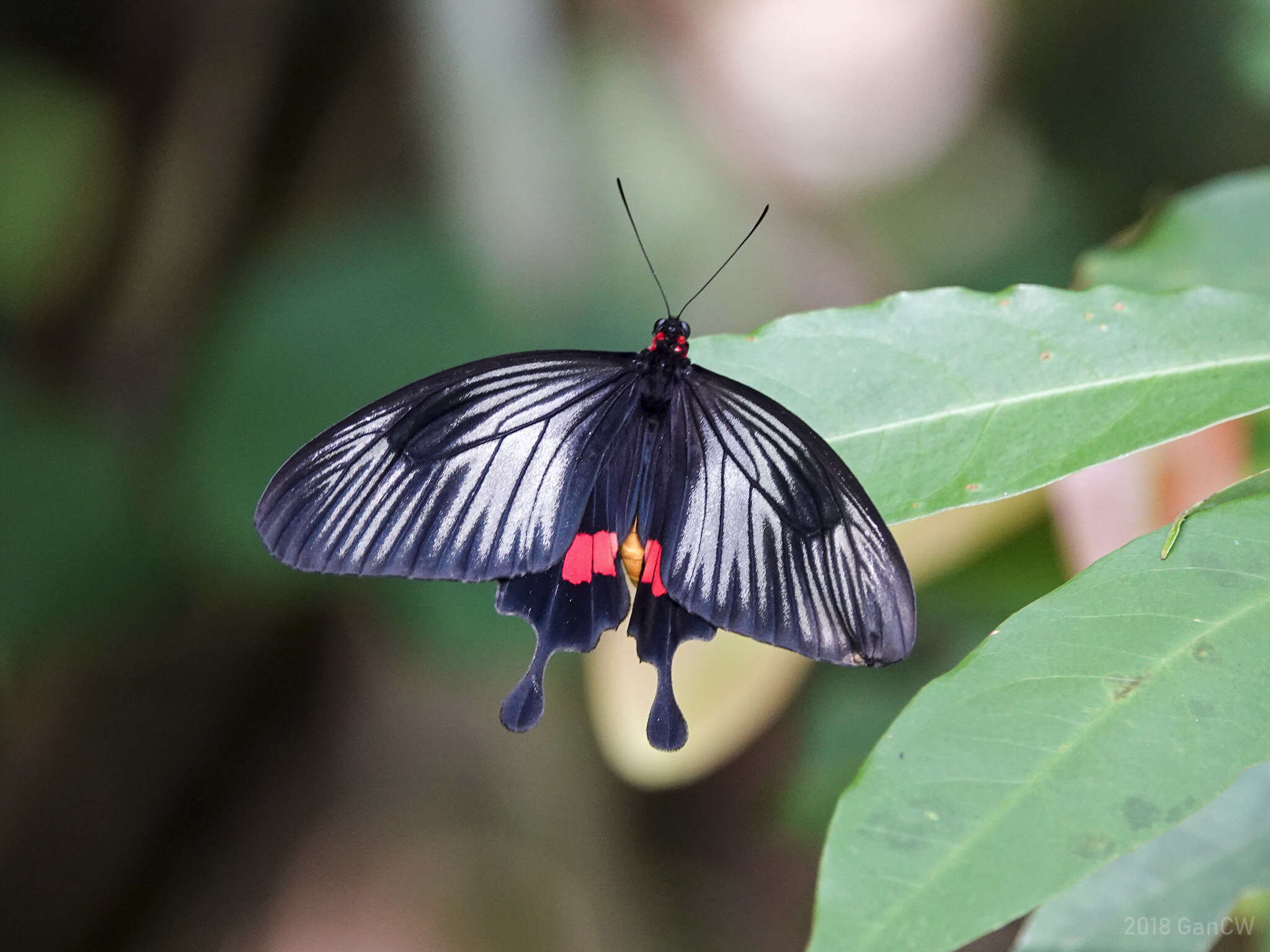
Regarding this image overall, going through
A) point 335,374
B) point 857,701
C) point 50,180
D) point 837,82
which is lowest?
point 857,701

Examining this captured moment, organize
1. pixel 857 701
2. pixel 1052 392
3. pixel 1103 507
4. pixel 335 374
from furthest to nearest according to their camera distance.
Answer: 1. pixel 335 374
2. pixel 857 701
3. pixel 1103 507
4. pixel 1052 392

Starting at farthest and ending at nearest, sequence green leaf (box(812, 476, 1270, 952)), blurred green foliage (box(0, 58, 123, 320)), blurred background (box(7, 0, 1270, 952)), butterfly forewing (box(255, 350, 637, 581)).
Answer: blurred green foliage (box(0, 58, 123, 320)) < blurred background (box(7, 0, 1270, 952)) < butterfly forewing (box(255, 350, 637, 581)) < green leaf (box(812, 476, 1270, 952))

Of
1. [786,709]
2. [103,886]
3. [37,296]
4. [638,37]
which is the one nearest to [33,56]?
[37,296]

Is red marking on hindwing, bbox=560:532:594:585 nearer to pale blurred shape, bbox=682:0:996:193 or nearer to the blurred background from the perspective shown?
the blurred background

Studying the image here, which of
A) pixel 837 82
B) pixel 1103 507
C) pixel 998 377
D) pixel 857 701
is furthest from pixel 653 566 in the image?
pixel 837 82

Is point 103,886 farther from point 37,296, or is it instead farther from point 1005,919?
point 1005,919

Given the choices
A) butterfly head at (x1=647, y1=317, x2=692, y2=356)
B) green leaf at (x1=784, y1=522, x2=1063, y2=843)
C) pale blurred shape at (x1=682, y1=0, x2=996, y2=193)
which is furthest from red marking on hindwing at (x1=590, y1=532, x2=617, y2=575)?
pale blurred shape at (x1=682, y1=0, x2=996, y2=193)

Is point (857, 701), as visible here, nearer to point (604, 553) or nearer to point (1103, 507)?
point (1103, 507)
